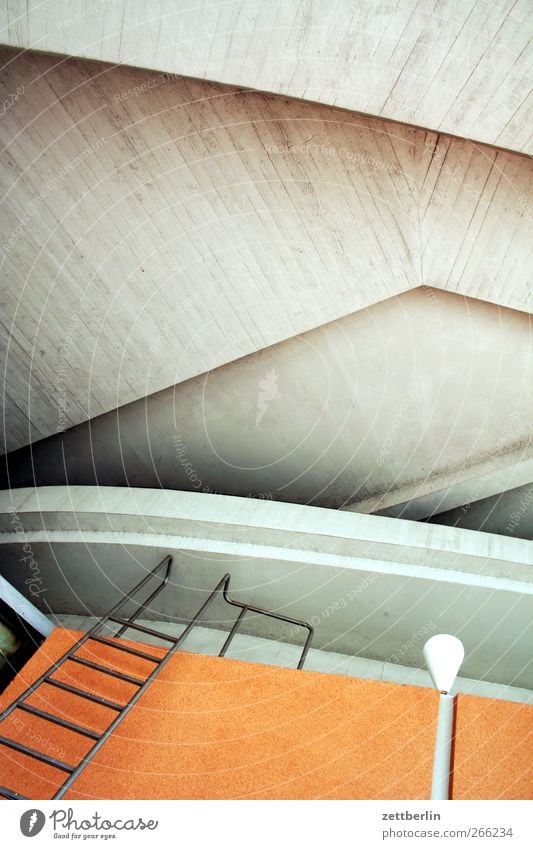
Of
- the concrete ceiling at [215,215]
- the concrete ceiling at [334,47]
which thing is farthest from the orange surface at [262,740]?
the concrete ceiling at [334,47]

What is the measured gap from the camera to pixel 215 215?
23.4ft

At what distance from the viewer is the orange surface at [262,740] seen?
4004 mm

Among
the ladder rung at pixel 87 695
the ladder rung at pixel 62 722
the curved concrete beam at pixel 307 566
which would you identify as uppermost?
the curved concrete beam at pixel 307 566

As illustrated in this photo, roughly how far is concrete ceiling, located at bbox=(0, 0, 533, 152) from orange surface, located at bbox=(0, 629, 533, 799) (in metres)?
4.64

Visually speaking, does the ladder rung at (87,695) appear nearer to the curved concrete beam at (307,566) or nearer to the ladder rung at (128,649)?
the ladder rung at (128,649)

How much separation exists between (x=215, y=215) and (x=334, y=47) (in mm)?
2417

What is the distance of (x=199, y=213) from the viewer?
23.5 ft

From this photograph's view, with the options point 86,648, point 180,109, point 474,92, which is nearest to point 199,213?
point 180,109

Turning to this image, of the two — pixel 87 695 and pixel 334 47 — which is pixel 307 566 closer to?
pixel 87 695

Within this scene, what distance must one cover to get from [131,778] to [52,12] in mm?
5812

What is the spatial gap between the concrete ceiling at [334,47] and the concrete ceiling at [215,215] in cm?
127

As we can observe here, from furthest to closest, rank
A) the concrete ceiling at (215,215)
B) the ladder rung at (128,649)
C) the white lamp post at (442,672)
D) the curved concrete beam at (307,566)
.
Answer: the concrete ceiling at (215,215) → the curved concrete beam at (307,566) → the ladder rung at (128,649) → the white lamp post at (442,672)

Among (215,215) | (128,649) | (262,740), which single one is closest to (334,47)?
(215,215)

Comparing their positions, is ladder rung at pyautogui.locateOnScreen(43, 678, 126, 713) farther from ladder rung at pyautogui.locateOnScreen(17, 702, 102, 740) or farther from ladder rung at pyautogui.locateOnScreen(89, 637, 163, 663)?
ladder rung at pyautogui.locateOnScreen(89, 637, 163, 663)
